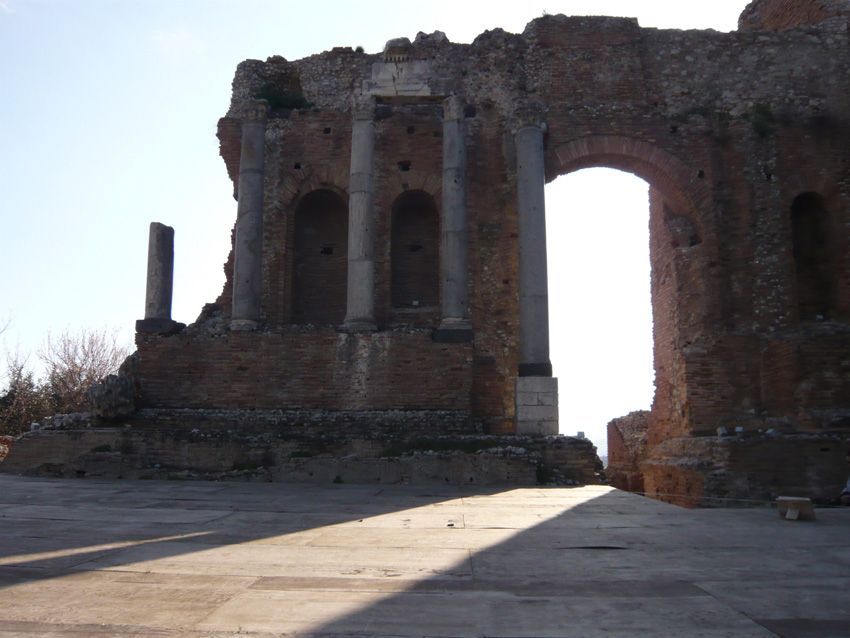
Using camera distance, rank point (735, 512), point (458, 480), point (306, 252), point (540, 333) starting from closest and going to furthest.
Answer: point (735, 512) → point (458, 480) → point (540, 333) → point (306, 252)

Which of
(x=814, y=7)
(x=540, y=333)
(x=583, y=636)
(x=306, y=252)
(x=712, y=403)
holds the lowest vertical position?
(x=583, y=636)

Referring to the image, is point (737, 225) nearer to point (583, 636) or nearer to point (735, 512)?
point (735, 512)

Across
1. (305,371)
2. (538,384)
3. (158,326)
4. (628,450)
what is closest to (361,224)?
(305,371)

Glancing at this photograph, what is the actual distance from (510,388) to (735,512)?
7916mm

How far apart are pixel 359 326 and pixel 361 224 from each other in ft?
6.96

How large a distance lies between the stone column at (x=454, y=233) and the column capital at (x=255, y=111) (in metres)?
3.86

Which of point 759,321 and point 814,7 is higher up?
point 814,7

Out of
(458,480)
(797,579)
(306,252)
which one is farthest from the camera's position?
(306,252)

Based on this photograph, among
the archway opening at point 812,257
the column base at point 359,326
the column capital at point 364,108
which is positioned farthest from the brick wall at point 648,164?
the column base at point 359,326

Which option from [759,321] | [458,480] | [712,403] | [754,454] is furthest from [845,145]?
[458,480]

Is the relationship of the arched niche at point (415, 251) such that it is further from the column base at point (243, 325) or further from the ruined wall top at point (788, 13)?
the ruined wall top at point (788, 13)

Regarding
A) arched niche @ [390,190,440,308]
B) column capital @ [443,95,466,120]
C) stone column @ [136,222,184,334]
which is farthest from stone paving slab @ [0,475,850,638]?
column capital @ [443,95,466,120]

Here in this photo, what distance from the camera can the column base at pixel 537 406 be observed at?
13.0 m

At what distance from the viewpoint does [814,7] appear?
55.7ft
